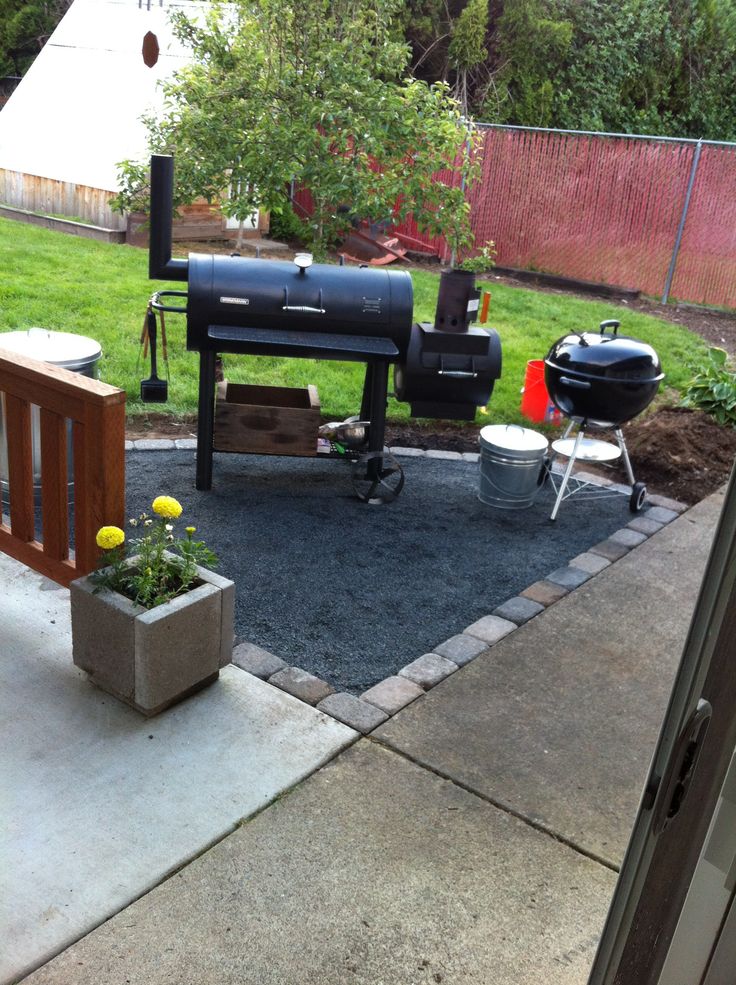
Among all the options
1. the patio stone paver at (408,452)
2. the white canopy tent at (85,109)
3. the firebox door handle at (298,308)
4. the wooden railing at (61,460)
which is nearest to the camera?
the wooden railing at (61,460)

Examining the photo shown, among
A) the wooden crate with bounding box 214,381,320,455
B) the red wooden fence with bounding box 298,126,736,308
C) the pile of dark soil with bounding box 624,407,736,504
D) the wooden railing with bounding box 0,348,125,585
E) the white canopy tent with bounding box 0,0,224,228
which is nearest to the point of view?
the wooden railing with bounding box 0,348,125,585

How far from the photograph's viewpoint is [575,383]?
540 cm

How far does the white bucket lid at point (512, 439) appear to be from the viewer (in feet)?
18.3

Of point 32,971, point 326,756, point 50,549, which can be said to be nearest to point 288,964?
point 32,971

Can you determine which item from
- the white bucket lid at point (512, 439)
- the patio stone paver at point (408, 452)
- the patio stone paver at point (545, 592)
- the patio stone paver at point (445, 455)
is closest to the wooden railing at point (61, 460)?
the patio stone paver at point (545, 592)

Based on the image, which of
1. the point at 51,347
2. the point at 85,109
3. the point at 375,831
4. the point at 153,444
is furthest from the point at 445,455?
the point at 85,109

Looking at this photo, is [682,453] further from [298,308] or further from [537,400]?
[298,308]

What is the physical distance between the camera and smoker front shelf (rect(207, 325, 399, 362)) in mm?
5168

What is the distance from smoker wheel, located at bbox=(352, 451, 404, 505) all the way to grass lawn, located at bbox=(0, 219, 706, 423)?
3.88 ft

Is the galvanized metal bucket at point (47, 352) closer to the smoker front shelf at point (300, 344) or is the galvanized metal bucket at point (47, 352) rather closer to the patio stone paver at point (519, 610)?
the smoker front shelf at point (300, 344)

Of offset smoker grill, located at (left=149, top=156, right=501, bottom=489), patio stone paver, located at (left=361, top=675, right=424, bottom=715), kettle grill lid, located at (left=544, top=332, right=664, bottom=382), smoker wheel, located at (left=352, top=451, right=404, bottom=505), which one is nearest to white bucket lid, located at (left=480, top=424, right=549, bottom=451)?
offset smoker grill, located at (left=149, top=156, right=501, bottom=489)

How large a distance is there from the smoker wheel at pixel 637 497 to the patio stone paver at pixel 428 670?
7.47ft

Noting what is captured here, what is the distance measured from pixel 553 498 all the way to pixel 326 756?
3.21 m

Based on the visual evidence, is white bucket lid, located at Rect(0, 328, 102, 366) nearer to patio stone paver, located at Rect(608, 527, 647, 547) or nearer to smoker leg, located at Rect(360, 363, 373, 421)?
smoker leg, located at Rect(360, 363, 373, 421)
